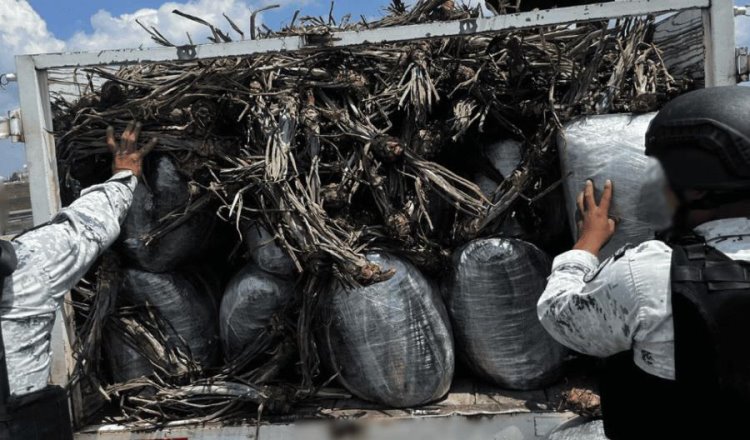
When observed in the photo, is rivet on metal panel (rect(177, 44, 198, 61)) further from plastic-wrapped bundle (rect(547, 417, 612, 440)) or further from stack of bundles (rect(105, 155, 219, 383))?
plastic-wrapped bundle (rect(547, 417, 612, 440))

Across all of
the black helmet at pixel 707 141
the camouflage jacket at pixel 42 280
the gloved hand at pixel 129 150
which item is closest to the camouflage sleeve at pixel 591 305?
the black helmet at pixel 707 141

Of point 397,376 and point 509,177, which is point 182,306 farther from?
point 509,177

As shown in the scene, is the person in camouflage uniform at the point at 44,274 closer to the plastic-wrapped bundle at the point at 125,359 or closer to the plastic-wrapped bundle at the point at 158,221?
the plastic-wrapped bundle at the point at 158,221

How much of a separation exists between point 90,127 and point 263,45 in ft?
2.69

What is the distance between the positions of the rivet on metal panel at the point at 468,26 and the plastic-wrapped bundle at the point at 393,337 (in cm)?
83

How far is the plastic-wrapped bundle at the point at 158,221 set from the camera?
254 cm

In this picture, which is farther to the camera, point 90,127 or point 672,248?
point 90,127

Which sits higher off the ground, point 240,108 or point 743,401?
point 240,108

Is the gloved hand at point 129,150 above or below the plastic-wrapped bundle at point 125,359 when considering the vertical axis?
above

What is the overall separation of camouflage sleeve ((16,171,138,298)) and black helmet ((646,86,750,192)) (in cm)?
164

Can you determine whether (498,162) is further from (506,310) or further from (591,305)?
(591,305)

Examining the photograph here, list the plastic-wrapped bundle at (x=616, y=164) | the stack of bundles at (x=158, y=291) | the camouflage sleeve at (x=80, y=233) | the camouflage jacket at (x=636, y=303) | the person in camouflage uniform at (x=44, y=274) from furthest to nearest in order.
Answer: the stack of bundles at (x=158, y=291)
the plastic-wrapped bundle at (x=616, y=164)
the camouflage sleeve at (x=80, y=233)
the person in camouflage uniform at (x=44, y=274)
the camouflage jacket at (x=636, y=303)

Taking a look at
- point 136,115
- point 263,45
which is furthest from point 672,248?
point 136,115

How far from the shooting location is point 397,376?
2.37 m
